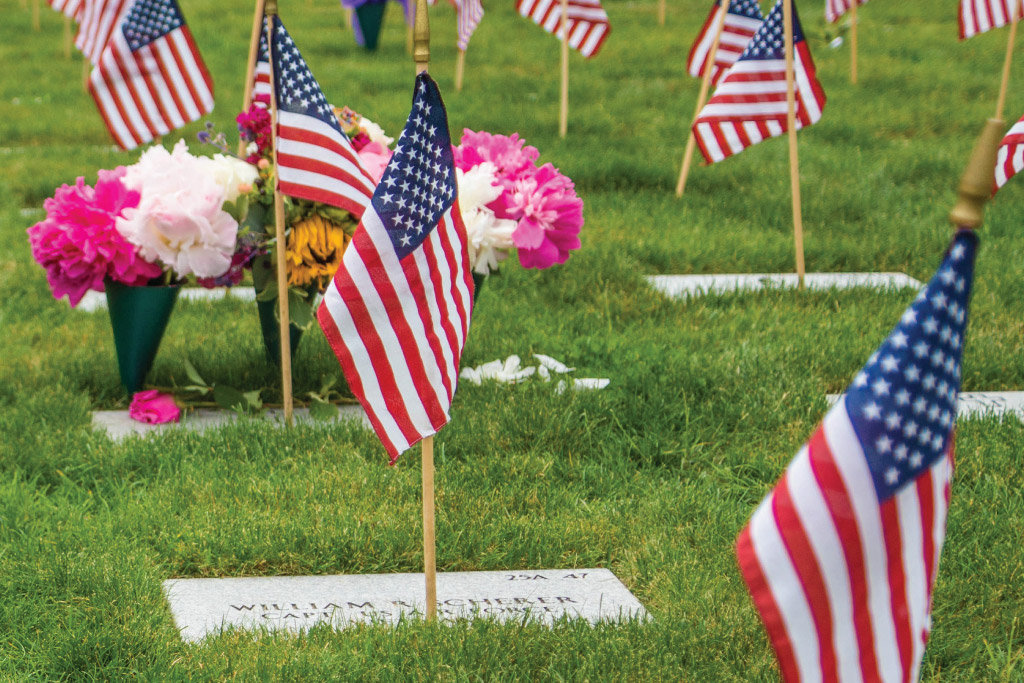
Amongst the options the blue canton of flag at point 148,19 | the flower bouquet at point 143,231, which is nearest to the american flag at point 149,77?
the blue canton of flag at point 148,19

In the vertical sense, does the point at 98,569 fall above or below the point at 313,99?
below

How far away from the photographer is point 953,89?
9867 millimetres

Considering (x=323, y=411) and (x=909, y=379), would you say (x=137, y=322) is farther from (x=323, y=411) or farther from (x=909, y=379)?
(x=909, y=379)

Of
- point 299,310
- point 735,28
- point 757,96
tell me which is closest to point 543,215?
point 299,310

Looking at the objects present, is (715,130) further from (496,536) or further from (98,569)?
(98,569)

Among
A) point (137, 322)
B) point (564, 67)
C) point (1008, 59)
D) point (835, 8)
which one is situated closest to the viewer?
point (137, 322)

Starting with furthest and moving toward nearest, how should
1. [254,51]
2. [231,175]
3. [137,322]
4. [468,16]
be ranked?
[468,16], [254,51], [137,322], [231,175]

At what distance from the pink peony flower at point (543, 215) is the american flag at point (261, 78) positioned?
948mm

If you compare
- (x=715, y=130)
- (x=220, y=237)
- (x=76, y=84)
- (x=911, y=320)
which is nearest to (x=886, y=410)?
(x=911, y=320)

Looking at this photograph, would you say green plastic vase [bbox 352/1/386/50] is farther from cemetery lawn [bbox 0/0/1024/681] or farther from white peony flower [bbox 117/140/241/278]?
white peony flower [bbox 117/140/241/278]

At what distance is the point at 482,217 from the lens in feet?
11.8

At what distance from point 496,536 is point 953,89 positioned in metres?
8.31

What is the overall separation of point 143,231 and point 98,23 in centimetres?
438

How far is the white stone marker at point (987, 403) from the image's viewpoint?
3754 mm
